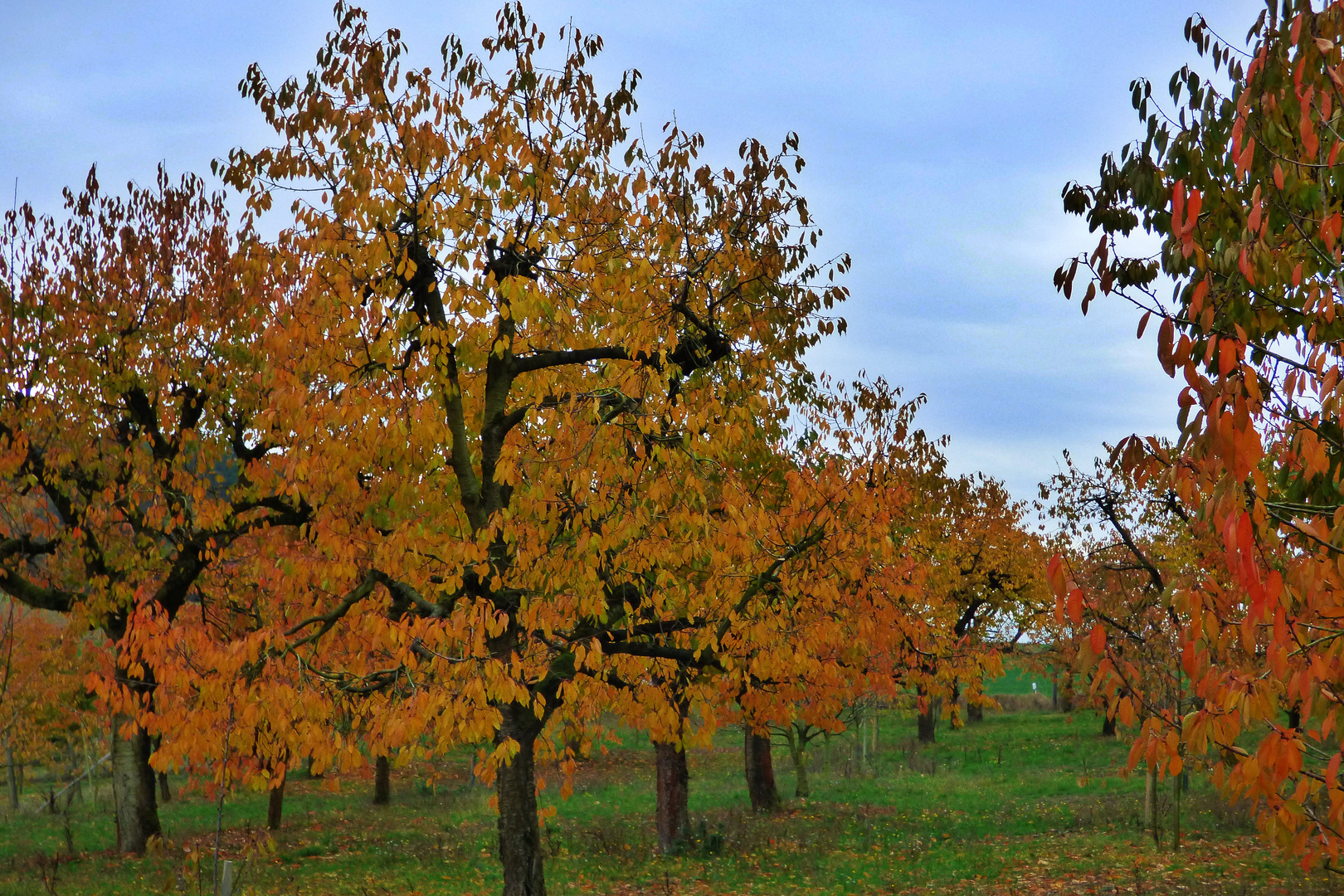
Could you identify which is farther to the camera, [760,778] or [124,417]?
[760,778]

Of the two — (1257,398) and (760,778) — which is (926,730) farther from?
(1257,398)

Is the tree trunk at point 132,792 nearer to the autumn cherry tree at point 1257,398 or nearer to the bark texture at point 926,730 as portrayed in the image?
the autumn cherry tree at point 1257,398

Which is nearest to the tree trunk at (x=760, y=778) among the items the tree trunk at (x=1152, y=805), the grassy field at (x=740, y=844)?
the grassy field at (x=740, y=844)

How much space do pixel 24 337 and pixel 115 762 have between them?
7.82m

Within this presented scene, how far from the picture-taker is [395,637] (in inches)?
302

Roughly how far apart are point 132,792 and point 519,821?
12.4m

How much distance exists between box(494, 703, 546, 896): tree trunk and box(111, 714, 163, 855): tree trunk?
37.6 feet

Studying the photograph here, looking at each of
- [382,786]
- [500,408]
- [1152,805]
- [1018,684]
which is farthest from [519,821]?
[1018,684]

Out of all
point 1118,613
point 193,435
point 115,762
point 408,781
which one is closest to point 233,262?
point 193,435

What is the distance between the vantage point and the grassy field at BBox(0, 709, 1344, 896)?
48.6 ft

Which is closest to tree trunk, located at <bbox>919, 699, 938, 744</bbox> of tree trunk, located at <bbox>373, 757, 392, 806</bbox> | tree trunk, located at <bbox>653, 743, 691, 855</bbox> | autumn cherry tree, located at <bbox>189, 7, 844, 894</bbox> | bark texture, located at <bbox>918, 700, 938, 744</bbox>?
bark texture, located at <bbox>918, 700, 938, 744</bbox>

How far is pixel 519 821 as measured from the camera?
934 cm

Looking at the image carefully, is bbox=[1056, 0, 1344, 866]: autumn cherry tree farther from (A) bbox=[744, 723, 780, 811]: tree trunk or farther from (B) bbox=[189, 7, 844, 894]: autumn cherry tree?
(A) bbox=[744, 723, 780, 811]: tree trunk

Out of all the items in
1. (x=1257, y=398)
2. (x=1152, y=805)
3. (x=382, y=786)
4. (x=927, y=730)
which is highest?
(x=1257, y=398)
